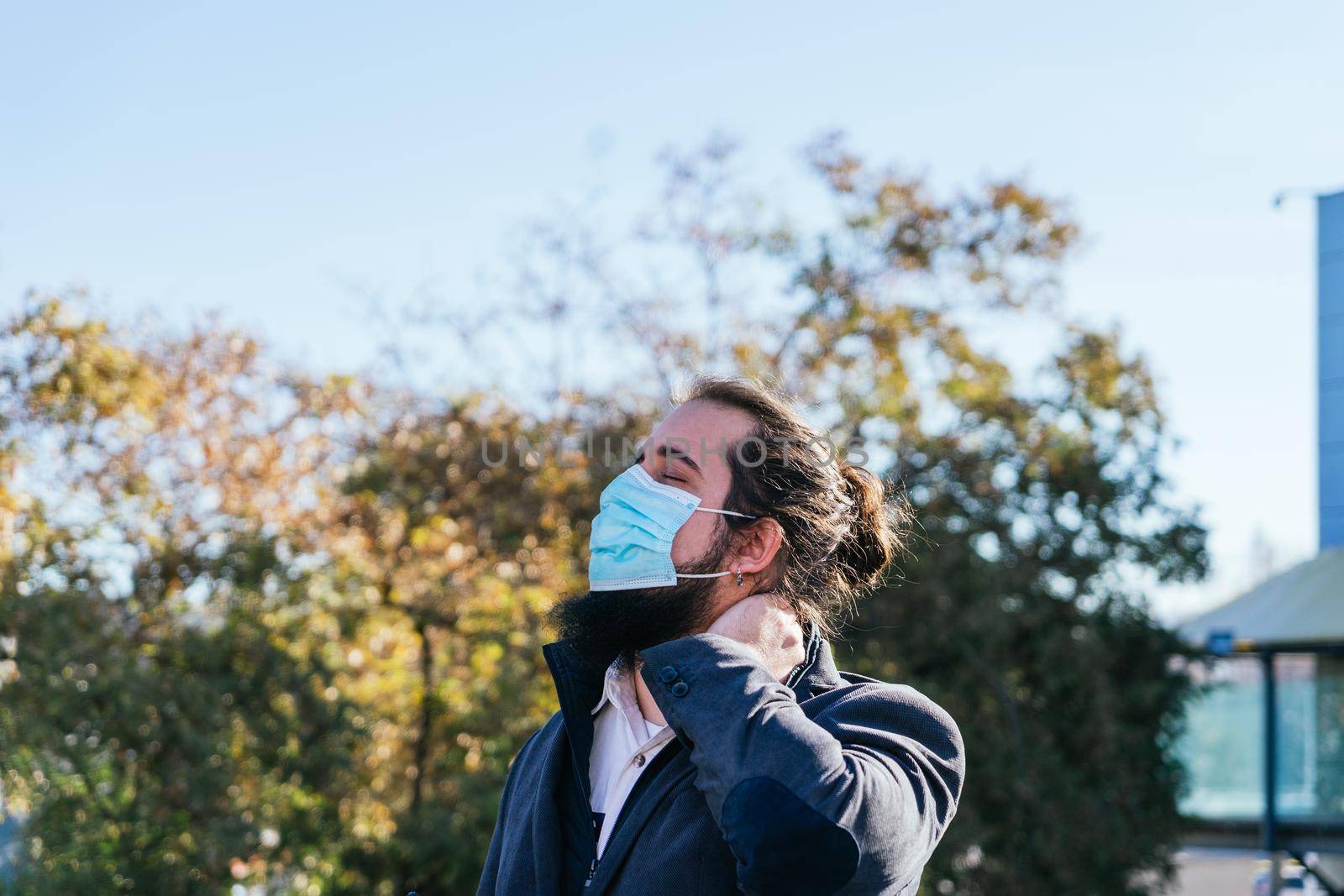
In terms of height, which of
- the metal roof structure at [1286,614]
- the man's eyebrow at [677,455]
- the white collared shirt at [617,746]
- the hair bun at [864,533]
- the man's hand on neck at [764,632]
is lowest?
the metal roof structure at [1286,614]

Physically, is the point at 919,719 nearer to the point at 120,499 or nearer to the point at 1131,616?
the point at 120,499

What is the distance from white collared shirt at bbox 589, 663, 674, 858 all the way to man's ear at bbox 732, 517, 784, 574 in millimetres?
281

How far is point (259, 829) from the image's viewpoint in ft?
21.7

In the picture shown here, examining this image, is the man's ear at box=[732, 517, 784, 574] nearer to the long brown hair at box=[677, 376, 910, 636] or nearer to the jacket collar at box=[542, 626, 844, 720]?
the long brown hair at box=[677, 376, 910, 636]

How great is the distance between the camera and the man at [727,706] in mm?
1745

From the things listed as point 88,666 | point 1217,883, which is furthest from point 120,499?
point 1217,883

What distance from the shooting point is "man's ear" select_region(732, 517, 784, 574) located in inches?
89.4

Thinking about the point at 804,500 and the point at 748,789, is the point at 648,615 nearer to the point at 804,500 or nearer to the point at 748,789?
the point at 804,500

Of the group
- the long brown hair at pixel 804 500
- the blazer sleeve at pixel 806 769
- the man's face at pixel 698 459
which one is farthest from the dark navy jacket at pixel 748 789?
the man's face at pixel 698 459

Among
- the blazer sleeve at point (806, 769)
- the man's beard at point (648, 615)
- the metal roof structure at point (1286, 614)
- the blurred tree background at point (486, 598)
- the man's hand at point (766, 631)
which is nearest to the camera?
the blazer sleeve at point (806, 769)

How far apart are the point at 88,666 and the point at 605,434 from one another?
348cm

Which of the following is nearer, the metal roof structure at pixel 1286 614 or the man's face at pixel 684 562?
the man's face at pixel 684 562

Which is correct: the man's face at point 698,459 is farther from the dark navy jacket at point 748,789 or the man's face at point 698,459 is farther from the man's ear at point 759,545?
the dark navy jacket at point 748,789

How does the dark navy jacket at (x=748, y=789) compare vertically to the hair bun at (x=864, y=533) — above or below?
below
